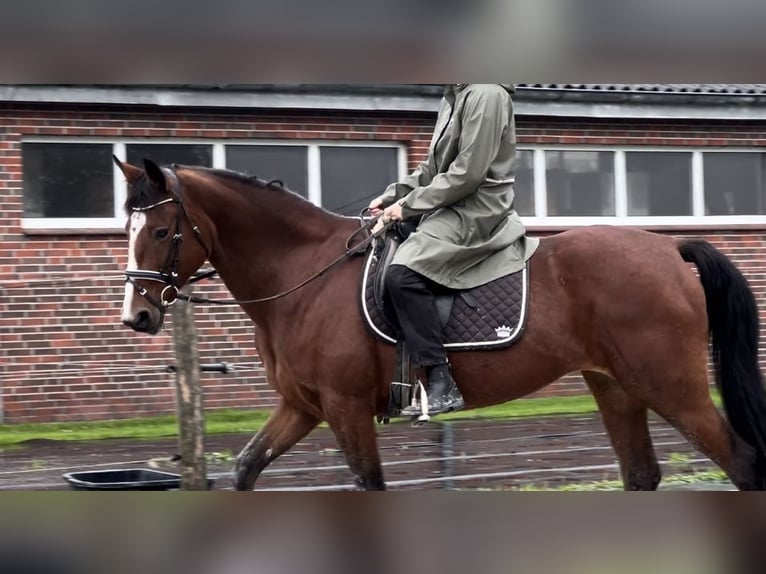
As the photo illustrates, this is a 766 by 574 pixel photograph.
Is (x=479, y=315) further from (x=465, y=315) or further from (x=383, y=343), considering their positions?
(x=383, y=343)

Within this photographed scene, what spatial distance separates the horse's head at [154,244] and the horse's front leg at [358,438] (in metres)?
1.20

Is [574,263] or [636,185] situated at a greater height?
[636,185]

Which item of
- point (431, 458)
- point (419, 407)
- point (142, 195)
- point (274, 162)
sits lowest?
point (431, 458)

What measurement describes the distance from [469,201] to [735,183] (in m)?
9.68

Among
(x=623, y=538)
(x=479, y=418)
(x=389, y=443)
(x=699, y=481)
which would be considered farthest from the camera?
(x=479, y=418)

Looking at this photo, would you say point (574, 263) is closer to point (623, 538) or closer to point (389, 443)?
point (623, 538)

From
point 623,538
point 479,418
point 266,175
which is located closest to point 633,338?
point 623,538

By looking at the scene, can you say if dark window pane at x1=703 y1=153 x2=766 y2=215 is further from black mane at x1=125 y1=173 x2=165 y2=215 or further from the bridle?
black mane at x1=125 y1=173 x2=165 y2=215

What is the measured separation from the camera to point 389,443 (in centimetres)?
1159

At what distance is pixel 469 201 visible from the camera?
7.06m

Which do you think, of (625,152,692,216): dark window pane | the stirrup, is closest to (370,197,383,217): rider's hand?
the stirrup

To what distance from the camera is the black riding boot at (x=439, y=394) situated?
6742mm

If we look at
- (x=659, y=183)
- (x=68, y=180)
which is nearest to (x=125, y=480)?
(x=68, y=180)
